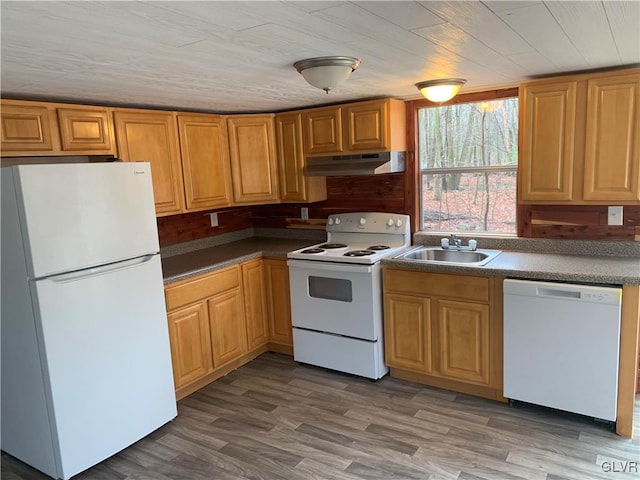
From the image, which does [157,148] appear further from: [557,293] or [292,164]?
[557,293]

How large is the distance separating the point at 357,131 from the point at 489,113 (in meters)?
0.96

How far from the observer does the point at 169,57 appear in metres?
1.99

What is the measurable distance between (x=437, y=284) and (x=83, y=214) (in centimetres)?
214

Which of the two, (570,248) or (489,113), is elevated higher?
(489,113)

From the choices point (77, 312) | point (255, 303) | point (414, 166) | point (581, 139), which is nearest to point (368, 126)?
point (414, 166)

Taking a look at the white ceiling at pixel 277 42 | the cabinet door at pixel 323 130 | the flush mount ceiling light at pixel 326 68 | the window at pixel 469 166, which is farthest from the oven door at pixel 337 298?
the flush mount ceiling light at pixel 326 68

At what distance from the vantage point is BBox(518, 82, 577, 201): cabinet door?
2.82m

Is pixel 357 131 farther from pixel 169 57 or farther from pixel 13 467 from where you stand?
pixel 13 467

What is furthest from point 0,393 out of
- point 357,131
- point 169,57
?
point 357,131

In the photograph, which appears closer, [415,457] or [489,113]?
[415,457]

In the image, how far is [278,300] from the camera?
3.87 m

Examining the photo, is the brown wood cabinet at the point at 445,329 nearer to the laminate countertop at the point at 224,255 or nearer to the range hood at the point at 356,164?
the range hood at the point at 356,164

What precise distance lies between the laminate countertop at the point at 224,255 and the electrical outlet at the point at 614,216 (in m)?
2.23

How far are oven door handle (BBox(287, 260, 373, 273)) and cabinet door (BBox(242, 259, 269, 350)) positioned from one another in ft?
1.15
